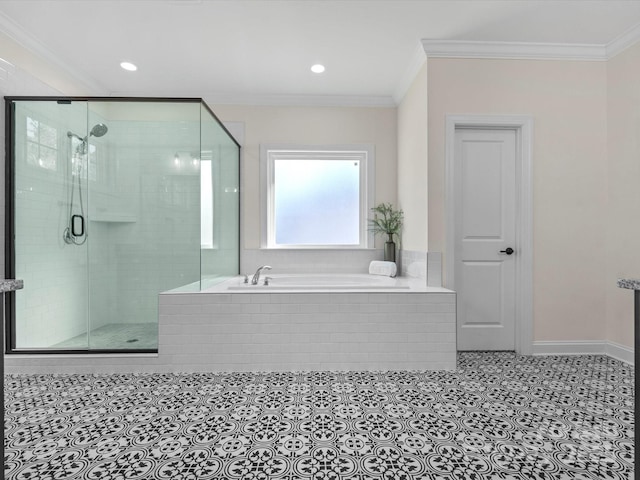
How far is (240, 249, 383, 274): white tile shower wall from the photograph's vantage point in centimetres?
359

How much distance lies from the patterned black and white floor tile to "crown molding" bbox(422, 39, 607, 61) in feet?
7.81

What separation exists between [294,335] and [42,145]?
2303 millimetres

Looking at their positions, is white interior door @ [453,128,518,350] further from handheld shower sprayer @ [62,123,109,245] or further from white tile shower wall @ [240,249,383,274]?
handheld shower sprayer @ [62,123,109,245]

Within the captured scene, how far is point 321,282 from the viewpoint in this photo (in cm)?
321

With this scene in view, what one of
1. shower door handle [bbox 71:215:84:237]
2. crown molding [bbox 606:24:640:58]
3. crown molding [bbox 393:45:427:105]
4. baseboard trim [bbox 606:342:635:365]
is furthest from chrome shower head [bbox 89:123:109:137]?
baseboard trim [bbox 606:342:635:365]

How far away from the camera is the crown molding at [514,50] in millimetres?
2650

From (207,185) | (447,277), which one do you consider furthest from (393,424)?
(207,185)

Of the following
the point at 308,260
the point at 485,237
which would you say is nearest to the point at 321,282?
the point at 308,260

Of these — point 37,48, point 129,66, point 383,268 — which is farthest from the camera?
point 383,268

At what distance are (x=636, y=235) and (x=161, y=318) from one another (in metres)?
3.47

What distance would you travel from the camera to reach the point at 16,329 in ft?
8.04

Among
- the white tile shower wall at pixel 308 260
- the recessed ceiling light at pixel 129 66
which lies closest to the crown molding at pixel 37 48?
the recessed ceiling light at pixel 129 66

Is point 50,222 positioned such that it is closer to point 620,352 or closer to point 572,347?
point 572,347

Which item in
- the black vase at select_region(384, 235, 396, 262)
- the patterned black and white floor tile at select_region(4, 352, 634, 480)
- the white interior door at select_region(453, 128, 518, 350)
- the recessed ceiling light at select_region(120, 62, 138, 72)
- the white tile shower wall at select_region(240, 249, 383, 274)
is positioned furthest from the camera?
the white tile shower wall at select_region(240, 249, 383, 274)
